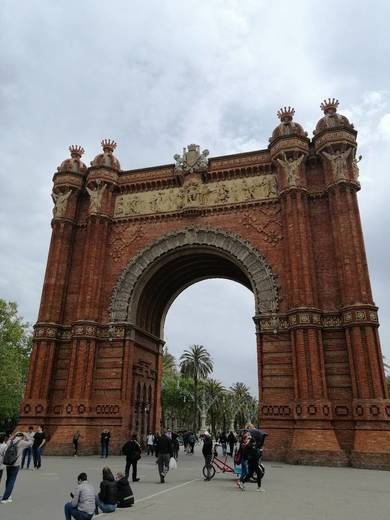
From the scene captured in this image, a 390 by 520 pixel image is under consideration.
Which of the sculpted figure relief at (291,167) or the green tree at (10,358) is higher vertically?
the sculpted figure relief at (291,167)

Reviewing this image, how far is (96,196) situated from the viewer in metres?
25.8

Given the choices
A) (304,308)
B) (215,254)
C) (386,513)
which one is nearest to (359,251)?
(304,308)

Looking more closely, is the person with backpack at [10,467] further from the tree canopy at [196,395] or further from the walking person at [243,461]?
the tree canopy at [196,395]

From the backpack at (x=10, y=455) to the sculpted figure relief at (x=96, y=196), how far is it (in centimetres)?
1831

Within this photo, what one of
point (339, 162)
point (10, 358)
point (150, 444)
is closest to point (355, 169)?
point (339, 162)

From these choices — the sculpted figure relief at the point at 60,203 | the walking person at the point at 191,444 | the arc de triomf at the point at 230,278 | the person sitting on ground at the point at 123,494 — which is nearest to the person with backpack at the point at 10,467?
the person sitting on ground at the point at 123,494

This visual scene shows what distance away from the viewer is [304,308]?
63.9ft

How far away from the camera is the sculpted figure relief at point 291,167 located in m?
22.3

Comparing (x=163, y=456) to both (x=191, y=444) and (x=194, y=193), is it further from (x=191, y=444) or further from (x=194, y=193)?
(x=191, y=444)

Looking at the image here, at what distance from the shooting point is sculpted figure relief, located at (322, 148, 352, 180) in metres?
21.6

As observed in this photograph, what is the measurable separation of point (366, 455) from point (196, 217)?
14.7m

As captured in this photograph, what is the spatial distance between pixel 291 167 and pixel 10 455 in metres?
19.1

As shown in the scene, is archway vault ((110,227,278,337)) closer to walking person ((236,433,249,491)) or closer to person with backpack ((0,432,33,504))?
walking person ((236,433,249,491))

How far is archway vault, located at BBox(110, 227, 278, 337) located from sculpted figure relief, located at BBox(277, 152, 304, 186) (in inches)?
163
